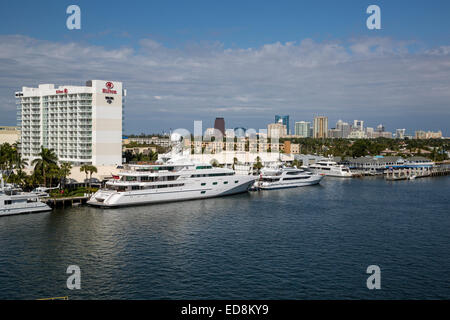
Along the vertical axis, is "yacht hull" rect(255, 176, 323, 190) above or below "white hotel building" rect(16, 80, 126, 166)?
below

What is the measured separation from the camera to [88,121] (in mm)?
90750

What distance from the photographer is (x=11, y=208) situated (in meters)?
49.8

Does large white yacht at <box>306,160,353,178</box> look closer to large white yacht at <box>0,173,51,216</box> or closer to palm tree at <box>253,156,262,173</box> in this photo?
palm tree at <box>253,156,262,173</box>

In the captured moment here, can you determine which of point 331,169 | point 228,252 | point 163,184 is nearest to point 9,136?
point 163,184

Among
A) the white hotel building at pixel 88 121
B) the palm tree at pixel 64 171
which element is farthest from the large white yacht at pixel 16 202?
the white hotel building at pixel 88 121

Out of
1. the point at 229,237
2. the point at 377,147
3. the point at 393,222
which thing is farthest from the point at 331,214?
the point at 377,147

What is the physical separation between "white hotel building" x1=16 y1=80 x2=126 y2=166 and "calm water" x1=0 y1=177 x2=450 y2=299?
123 feet

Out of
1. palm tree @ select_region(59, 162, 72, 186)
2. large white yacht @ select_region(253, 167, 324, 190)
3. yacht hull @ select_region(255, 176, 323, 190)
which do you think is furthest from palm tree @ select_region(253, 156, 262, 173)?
palm tree @ select_region(59, 162, 72, 186)

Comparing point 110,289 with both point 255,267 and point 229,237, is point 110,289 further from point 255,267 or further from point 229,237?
point 229,237

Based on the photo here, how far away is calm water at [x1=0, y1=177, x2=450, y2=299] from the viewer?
26.7 metres

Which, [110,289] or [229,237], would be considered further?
[229,237]

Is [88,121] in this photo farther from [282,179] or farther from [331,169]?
[331,169]
